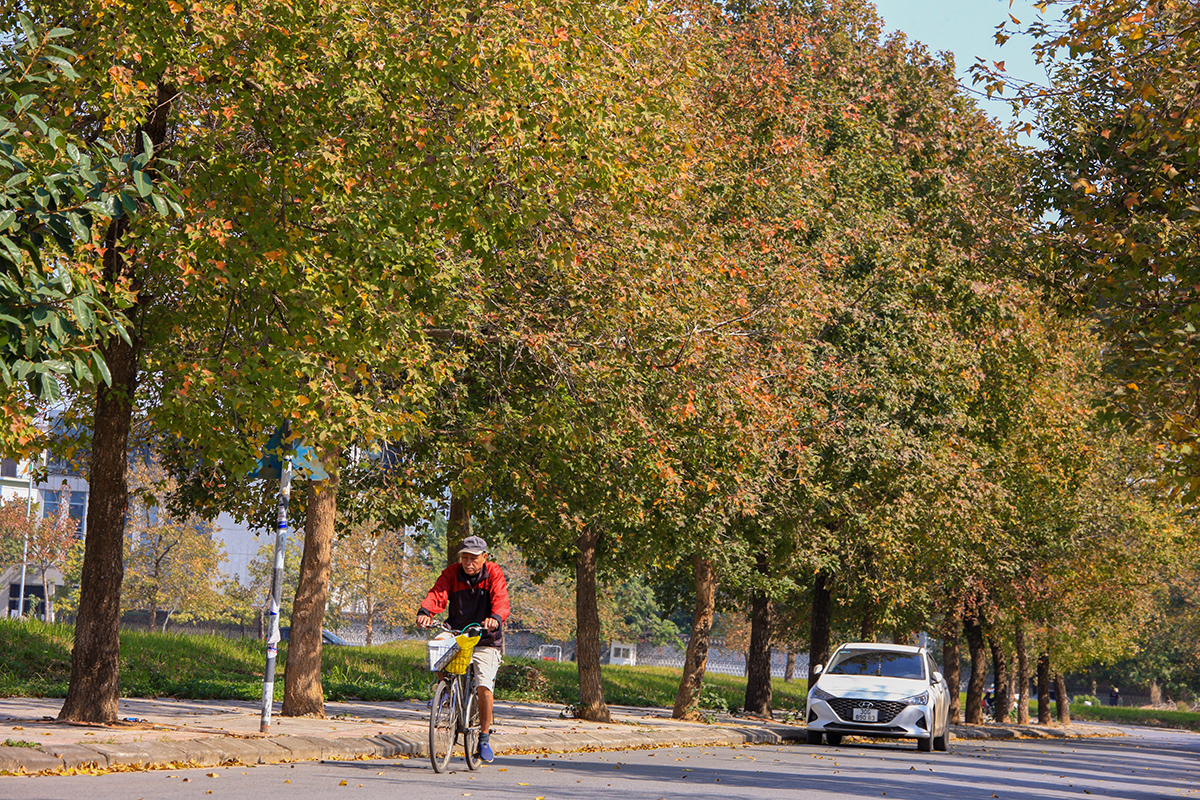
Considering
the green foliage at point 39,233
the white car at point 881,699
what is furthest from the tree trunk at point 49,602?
the green foliage at point 39,233

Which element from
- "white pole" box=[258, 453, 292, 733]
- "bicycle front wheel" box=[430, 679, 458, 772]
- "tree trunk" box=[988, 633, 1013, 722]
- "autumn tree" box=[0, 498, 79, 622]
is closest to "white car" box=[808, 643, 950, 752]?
"white pole" box=[258, 453, 292, 733]

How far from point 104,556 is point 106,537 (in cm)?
19

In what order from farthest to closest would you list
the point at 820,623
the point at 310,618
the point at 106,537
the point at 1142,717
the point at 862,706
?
the point at 1142,717
the point at 820,623
the point at 862,706
the point at 310,618
the point at 106,537

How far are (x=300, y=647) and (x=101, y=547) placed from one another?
3665 millimetres

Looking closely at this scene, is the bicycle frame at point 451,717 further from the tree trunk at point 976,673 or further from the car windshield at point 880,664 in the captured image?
the tree trunk at point 976,673

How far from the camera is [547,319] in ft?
51.9

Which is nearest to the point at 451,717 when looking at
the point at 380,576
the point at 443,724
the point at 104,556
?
the point at 443,724

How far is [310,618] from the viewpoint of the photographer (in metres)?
15.6

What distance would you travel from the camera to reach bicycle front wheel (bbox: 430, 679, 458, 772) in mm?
10156

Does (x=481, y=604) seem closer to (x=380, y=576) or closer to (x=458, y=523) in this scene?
(x=458, y=523)

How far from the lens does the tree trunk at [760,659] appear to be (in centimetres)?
2873

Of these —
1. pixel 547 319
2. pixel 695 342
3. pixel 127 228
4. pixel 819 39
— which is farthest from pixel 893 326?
pixel 127 228

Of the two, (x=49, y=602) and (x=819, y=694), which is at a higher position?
(x=819, y=694)

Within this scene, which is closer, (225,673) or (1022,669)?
(225,673)
